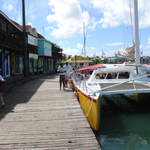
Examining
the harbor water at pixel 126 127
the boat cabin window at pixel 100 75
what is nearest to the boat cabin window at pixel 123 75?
the boat cabin window at pixel 100 75

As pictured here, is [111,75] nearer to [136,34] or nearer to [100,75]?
[100,75]

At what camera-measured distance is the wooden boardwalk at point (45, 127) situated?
6.69 m

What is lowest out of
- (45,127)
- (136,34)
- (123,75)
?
(45,127)

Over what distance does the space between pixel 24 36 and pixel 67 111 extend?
57.4ft

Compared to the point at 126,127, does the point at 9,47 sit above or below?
above

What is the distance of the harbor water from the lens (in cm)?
864

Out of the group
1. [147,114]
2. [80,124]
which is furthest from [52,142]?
[147,114]

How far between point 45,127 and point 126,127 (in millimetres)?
3760

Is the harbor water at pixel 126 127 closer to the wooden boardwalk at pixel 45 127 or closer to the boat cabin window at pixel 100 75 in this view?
the wooden boardwalk at pixel 45 127

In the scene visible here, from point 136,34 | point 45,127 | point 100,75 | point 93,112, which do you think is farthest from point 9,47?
point 45,127

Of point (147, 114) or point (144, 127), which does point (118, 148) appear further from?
point (147, 114)

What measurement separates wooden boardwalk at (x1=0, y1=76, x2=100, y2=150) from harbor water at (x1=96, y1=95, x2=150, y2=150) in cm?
106

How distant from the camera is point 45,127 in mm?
8141

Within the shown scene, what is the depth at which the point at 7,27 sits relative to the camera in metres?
25.8
